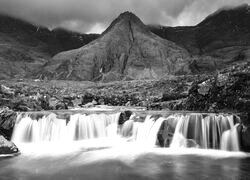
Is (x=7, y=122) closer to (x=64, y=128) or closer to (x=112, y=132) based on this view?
(x=64, y=128)

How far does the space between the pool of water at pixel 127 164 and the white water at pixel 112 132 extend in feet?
4.21

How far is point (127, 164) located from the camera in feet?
87.7

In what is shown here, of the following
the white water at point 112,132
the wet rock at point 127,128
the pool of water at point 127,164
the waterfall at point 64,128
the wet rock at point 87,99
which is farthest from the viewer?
the wet rock at point 87,99

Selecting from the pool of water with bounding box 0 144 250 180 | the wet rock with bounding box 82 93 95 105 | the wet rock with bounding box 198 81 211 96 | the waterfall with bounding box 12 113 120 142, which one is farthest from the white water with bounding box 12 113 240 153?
the wet rock with bounding box 82 93 95 105

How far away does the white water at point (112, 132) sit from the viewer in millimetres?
31484

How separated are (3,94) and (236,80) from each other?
35.2m

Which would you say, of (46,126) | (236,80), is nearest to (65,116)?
(46,126)

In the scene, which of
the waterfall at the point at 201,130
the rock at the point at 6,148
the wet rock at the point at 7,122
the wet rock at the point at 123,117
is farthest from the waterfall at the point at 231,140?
the wet rock at the point at 7,122

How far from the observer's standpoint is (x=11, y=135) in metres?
37.8

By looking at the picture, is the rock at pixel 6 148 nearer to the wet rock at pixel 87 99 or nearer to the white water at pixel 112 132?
the white water at pixel 112 132

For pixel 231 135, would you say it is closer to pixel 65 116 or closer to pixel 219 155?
pixel 219 155

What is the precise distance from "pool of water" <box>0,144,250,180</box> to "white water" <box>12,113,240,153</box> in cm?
128

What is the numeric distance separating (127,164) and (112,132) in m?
11.1

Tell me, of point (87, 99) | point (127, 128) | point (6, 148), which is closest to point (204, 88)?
point (127, 128)
